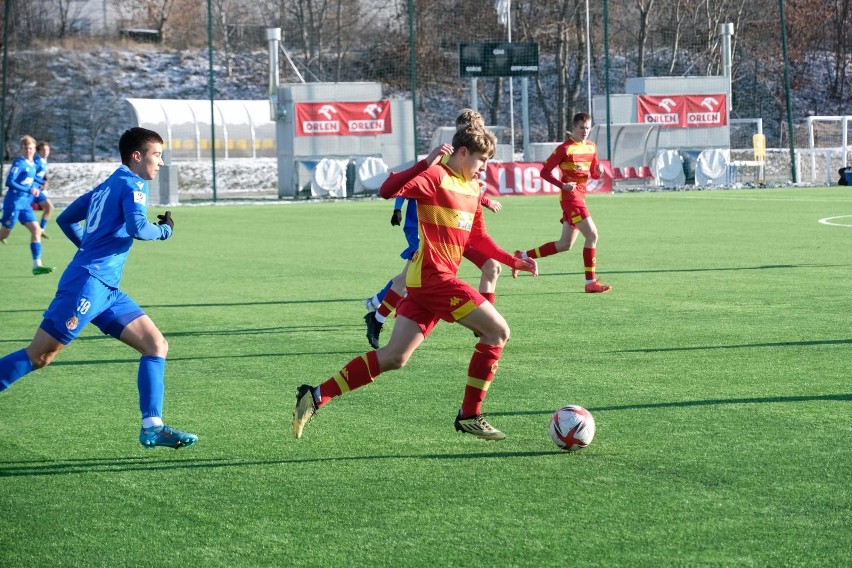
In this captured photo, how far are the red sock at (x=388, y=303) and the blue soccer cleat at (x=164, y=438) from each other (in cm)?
382

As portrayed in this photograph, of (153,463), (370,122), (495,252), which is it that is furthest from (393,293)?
(370,122)

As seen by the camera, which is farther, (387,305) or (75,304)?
(387,305)

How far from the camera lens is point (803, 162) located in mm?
41688

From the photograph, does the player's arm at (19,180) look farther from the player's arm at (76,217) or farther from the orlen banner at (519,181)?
the orlen banner at (519,181)

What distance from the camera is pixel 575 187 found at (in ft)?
44.8

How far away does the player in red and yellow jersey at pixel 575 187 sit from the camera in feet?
43.6

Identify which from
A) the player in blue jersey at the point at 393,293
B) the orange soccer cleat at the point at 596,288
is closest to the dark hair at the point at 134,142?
the player in blue jersey at the point at 393,293

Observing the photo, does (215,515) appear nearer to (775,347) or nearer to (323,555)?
(323,555)

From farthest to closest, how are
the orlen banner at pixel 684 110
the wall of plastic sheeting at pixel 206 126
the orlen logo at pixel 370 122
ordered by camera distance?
the wall of plastic sheeting at pixel 206 126, the orlen banner at pixel 684 110, the orlen logo at pixel 370 122

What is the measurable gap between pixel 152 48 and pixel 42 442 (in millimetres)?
52717

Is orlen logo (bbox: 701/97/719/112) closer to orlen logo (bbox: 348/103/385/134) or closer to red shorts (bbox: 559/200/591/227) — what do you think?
orlen logo (bbox: 348/103/385/134)

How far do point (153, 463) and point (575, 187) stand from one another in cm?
850

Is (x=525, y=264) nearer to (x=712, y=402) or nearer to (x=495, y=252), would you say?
(x=495, y=252)

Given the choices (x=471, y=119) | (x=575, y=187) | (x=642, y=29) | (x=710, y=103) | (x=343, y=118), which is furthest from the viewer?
(x=642, y=29)
